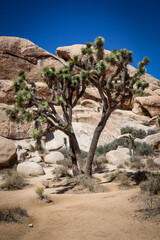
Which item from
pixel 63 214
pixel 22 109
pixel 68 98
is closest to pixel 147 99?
pixel 68 98

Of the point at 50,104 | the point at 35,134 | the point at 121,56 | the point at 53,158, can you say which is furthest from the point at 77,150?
the point at 53,158

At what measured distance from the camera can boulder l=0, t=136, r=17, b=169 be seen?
11211 millimetres

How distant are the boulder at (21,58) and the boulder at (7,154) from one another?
1469 cm

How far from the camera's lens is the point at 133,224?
324 cm

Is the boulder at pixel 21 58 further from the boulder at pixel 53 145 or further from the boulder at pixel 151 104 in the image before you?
the boulder at pixel 151 104

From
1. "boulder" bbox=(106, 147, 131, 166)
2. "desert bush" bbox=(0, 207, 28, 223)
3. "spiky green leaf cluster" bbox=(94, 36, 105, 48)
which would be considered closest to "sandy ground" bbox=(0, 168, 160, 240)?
"desert bush" bbox=(0, 207, 28, 223)

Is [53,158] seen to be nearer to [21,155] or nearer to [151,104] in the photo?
[21,155]

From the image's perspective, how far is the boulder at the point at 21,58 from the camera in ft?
76.5

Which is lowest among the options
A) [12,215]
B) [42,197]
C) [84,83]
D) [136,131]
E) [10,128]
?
[42,197]

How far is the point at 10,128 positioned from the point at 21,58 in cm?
1187

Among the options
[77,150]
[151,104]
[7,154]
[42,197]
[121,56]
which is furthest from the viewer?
[151,104]

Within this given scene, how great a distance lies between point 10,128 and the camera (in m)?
16.7

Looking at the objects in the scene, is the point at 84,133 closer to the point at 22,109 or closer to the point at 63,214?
the point at 22,109

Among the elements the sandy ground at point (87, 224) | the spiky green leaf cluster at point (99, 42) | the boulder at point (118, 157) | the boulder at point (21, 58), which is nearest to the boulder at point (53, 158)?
the boulder at point (118, 157)
